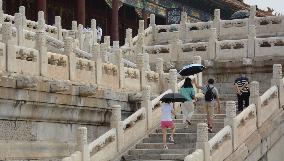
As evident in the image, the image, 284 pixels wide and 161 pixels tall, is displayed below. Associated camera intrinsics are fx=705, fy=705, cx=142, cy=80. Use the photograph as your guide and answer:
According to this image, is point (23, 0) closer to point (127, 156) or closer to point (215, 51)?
point (215, 51)

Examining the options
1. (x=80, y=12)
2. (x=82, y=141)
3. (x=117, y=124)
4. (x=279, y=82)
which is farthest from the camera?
(x=80, y=12)

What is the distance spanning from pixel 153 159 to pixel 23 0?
20.5m

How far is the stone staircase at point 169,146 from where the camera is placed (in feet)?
49.5

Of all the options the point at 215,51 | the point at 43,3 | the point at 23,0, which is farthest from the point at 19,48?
the point at 23,0

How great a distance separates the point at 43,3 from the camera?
30.5 m

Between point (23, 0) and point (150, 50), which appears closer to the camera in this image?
point (150, 50)

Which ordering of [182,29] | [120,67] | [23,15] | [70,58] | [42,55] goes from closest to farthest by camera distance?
[42,55] → [70,58] → [120,67] → [23,15] → [182,29]

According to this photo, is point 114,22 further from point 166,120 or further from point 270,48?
point 166,120

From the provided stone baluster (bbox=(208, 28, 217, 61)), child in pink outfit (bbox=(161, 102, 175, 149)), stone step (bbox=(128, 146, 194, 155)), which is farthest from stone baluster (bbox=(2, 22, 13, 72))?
stone baluster (bbox=(208, 28, 217, 61))

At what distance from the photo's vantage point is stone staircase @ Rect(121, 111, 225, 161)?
1508cm

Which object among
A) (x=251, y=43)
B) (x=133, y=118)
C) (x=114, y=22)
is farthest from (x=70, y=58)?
(x=114, y=22)

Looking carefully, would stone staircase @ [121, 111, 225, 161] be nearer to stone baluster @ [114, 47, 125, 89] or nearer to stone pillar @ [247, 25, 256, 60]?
stone baluster @ [114, 47, 125, 89]

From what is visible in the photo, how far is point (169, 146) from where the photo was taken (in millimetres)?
15617

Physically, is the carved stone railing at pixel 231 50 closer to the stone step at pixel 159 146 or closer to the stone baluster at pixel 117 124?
the stone step at pixel 159 146
